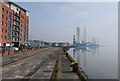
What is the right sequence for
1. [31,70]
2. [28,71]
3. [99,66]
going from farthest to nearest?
[99,66] → [31,70] → [28,71]

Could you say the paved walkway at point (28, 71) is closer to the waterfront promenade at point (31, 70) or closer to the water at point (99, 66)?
the waterfront promenade at point (31, 70)

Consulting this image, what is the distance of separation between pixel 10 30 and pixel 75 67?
4520 cm

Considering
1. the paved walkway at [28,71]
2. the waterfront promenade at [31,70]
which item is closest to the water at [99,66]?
the waterfront promenade at [31,70]

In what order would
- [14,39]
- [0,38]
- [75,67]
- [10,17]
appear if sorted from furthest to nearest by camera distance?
[14,39] < [10,17] < [0,38] < [75,67]

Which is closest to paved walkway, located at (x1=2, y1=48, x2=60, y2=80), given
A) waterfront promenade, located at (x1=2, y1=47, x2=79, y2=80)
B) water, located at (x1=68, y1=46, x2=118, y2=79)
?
waterfront promenade, located at (x1=2, y1=47, x2=79, y2=80)

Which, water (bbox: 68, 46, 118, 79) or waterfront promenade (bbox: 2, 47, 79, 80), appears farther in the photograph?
water (bbox: 68, 46, 118, 79)

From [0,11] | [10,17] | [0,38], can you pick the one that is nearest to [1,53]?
[0,38]

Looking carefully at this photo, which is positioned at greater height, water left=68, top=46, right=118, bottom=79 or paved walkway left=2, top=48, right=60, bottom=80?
paved walkway left=2, top=48, right=60, bottom=80

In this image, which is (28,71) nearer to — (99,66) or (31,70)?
(31,70)

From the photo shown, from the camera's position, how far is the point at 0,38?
3806 centimetres

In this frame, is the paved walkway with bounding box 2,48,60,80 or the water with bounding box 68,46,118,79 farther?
the water with bounding box 68,46,118,79

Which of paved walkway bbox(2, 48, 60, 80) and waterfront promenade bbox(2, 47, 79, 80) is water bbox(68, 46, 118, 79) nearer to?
waterfront promenade bbox(2, 47, 79, 80)

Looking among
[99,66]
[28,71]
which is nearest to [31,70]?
[28,71]

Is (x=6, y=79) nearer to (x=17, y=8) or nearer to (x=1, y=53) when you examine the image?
(x=1, y=53)
